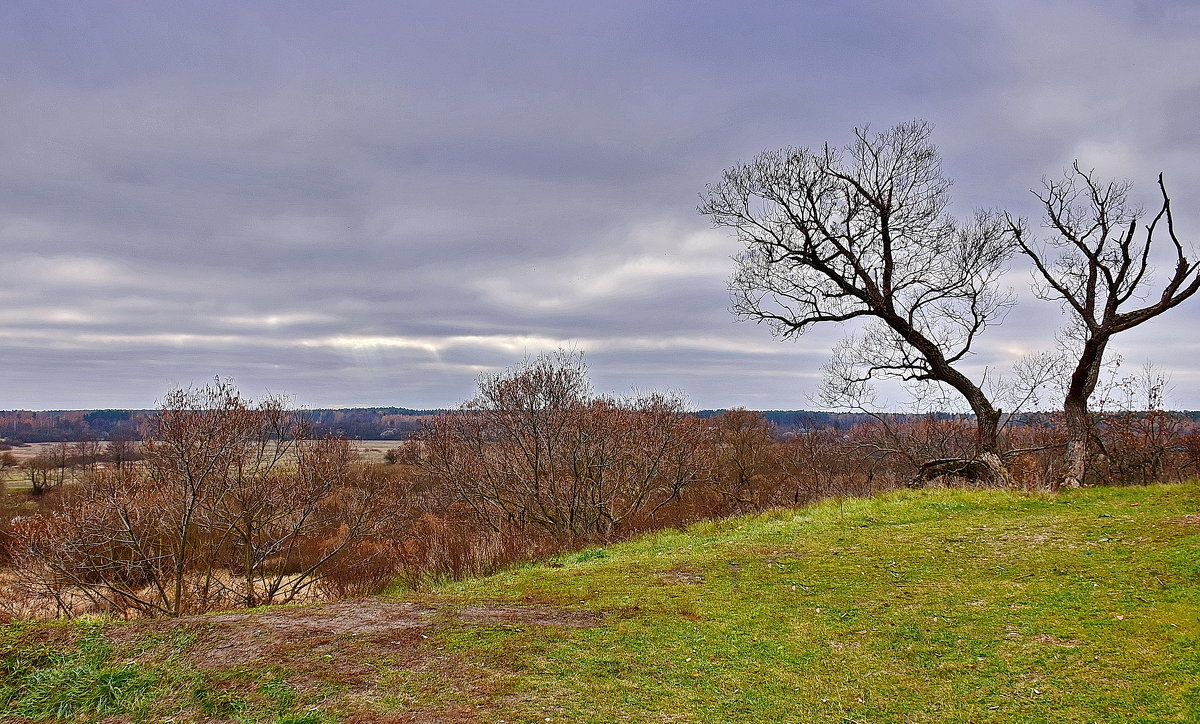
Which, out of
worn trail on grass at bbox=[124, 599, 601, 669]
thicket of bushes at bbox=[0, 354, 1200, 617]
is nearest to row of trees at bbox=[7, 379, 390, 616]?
thicket of bushes at bbox=[0, 354, 1200, 617]

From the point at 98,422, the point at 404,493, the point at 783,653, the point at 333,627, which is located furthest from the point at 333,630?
the point at 98,422

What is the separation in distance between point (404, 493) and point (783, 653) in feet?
87.2

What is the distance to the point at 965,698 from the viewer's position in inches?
185

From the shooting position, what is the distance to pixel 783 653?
5.75 metres

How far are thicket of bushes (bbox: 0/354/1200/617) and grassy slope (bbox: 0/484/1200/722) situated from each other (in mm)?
5827

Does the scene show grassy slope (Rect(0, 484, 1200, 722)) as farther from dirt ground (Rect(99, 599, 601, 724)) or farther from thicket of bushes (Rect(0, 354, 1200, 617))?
thicket of bushes (Rect(0, 354, 1200, 617))

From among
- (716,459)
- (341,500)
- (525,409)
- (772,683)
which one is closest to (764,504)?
(716,459)

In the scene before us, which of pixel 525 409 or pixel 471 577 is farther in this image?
pixel 525 409

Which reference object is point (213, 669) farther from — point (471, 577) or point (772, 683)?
point (471, 577)

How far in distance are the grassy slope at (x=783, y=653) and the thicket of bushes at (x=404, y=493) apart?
5827mm

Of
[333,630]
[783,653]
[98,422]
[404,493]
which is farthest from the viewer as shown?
[98,422]

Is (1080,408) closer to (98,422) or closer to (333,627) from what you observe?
(333,627)

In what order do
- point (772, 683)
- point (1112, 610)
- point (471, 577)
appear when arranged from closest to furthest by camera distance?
point (772, 683), point (1112, 610), point (471, 577)

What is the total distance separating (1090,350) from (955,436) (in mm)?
10836
